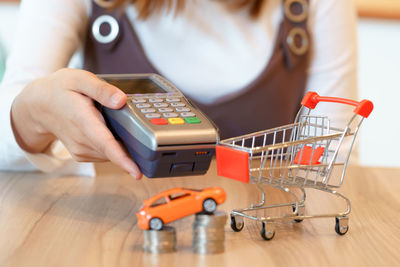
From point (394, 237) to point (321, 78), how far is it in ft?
1.86

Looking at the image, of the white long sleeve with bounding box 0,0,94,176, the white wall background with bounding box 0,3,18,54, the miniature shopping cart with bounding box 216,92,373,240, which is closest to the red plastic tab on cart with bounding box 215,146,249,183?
the miniature shopping cart with bounding box 216,92,373,240

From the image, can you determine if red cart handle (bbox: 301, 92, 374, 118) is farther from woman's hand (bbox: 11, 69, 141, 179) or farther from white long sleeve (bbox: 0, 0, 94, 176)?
white long sleeve (bbox: 0, 0, 94, 176)

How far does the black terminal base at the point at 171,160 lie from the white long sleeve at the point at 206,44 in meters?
0.45

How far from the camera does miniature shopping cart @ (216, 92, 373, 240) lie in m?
0.41

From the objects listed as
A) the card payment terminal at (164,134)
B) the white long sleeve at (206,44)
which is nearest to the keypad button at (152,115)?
the card payment terminal at (164,134)

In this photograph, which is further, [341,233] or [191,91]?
[191,91]

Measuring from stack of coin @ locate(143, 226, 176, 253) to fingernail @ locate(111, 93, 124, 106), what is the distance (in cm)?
13

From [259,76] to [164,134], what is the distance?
54cm

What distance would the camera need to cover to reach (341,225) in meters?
0.46

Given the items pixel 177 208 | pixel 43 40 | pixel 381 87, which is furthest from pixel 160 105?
pixel 381 87

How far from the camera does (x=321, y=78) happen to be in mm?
987

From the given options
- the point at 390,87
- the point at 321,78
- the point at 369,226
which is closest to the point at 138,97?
the point at 369,226

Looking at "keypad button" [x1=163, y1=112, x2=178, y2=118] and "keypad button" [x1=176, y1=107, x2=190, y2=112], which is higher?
"keypad button" [x1=163, y1=112, x2=178, y2=118]

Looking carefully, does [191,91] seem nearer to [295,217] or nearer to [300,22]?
[300,22]
